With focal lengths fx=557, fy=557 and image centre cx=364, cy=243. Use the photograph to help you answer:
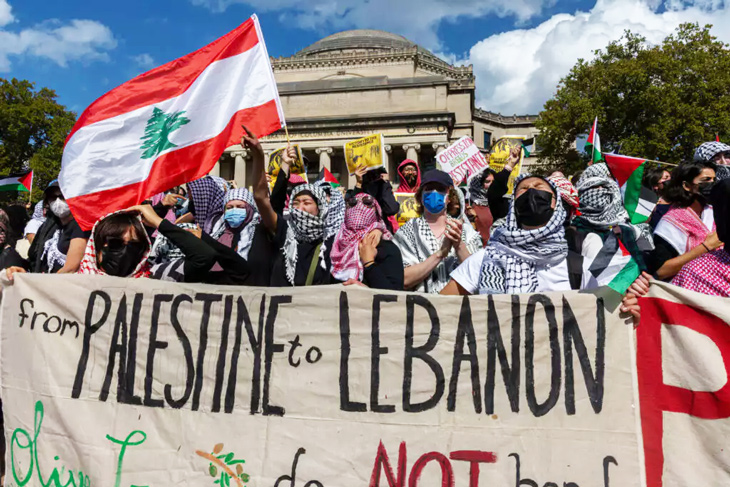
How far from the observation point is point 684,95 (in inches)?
1062

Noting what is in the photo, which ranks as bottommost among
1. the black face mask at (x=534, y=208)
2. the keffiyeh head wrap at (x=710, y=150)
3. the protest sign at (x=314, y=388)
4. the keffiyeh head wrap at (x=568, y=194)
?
the protest sign at (x=314, y=388)

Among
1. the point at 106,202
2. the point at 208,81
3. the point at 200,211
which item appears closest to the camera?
the point at 106,202

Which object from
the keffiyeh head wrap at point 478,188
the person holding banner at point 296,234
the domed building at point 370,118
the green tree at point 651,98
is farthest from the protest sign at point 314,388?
the domed building at point 370,118

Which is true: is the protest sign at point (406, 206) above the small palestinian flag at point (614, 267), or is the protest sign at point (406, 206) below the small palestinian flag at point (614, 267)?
above

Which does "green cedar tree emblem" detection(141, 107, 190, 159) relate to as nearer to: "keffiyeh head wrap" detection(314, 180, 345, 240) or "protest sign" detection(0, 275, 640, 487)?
"protest sign" detection(0, 275, 640, 487)

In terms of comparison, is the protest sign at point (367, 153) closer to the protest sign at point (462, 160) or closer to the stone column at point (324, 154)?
the protest sign at point (462, 160)

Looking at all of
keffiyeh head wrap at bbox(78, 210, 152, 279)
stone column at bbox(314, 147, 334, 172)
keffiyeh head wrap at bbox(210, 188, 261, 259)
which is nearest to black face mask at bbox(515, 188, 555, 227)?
keffiyeh head wrap at bbox(210, 188, 261, 259)

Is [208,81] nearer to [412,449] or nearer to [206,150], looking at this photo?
[206,150]

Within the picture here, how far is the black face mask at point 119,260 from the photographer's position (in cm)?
354

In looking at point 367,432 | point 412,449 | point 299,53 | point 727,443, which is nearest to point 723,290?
point 727,443

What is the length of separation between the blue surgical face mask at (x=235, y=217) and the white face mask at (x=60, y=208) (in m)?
2.27

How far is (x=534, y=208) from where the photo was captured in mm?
3084

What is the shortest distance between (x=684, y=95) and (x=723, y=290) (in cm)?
2870

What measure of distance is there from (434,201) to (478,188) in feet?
8.95
